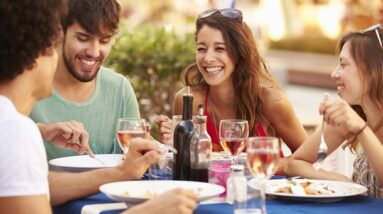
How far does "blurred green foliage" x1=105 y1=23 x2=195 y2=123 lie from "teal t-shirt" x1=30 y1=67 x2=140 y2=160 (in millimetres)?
3032

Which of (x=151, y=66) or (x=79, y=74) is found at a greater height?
(x=151, y=66)

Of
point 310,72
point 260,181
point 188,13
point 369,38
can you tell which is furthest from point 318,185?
point 188,13

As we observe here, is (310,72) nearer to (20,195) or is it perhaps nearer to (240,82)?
(240,82)

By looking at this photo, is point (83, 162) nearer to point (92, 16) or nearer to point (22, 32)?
point (92, 16)

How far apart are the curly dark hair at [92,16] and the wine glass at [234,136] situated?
0.80 m

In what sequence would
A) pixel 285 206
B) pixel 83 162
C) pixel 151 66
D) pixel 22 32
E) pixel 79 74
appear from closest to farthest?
pixel 22 32 < pixel 285 206 < pixel 83 162 < pixel 79 74 < pixel 151 66

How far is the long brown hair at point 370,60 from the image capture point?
374cm

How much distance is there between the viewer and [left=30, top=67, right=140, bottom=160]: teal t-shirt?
4055 mm

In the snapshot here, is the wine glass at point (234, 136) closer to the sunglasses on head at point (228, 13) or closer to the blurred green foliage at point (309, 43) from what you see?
the sunglasses on head at point (228, 13)

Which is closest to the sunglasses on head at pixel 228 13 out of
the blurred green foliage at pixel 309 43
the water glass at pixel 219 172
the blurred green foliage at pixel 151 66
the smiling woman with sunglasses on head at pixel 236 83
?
the smiling woman with sunglasses on head at pixel 236 83

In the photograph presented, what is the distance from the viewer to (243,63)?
14.9 feet

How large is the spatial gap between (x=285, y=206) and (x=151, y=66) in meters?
4.46

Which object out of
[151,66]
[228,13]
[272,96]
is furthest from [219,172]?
[151,66]

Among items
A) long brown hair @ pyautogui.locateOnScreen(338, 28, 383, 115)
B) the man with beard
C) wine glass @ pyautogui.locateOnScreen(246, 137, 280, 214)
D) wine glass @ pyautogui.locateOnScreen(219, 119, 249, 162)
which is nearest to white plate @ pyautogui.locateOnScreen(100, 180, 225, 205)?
wine glass @ pyautogui.locateOnScreen(246, 137, 280, 214)
